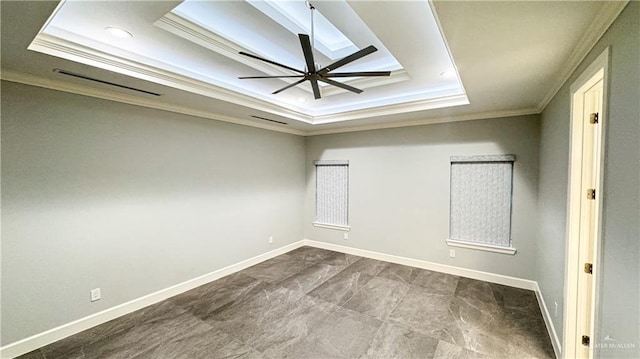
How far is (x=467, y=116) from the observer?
404 cm

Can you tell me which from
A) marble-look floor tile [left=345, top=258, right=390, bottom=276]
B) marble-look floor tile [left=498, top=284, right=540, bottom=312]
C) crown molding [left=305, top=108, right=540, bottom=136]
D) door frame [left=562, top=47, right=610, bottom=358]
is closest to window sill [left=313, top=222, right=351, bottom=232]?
marble-look floor tile [left=345, top=258, right=390, bottom=276]

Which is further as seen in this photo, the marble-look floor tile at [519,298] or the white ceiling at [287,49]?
the marble-look floor tile at [519,298]

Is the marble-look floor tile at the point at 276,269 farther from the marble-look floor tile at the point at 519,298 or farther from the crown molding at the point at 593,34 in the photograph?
the crown molding at the point at 593,34

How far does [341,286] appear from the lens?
3.84 metres

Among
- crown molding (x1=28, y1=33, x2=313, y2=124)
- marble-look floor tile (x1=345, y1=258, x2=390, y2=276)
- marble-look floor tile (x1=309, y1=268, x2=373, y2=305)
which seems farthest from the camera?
marble-look floor tile (x1=345, y1=258, x2=390, y2=276)

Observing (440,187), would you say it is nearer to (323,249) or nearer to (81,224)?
(323,249)

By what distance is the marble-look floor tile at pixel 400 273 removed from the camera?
4050 mm

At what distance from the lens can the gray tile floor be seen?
2469mm

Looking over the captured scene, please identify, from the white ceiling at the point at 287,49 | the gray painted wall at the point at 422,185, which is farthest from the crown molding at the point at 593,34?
the gray painted wall at the point at 422,185

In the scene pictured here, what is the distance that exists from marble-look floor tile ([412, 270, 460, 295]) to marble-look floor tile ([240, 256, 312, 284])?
187 cm

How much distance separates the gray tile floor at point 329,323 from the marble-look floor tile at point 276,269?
8 centimetres

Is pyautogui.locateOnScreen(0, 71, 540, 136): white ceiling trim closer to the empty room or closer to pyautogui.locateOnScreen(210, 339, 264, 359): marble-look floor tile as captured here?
the empty room

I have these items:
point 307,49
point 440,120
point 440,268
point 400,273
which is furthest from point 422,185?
point 307,49

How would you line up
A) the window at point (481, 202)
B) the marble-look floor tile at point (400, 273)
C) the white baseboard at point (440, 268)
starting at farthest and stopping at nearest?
1. the marble-look floor tile at point (400, 273)
2. the window at point (481, 202)
3. the white baseboard at point (440, 268)
